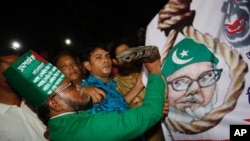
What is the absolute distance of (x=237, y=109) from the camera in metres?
2.38

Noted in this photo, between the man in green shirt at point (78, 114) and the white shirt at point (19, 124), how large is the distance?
51cm

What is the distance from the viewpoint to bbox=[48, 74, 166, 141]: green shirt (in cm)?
186

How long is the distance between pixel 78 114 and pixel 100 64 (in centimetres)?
77

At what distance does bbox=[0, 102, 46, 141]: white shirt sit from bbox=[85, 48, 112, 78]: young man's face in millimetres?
585

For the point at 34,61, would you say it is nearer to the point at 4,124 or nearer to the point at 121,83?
the point at 4,124

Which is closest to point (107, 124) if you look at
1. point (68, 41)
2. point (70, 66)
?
point (70, 66)

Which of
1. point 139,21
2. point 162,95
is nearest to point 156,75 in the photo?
point 162,95

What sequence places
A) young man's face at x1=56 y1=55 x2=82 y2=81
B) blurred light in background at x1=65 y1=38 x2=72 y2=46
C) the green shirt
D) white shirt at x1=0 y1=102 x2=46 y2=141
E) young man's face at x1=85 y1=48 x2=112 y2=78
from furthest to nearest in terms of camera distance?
blurred light in background at x1=65 y1=38 x2=72 y2=46 → young man's face at x1=56 y1=55 x2=82 y2=81 → young man's face at x1=85 y1=48 x2=112 y2=78 → white shirt at x1=0 y1=102 x2=46 y2=141 → the green shirt

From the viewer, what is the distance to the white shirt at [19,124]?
237 cm

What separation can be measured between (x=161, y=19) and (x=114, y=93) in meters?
0.78

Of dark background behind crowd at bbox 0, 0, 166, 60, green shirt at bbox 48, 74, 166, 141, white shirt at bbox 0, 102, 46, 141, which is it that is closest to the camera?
green shirt at bbox 48, 74, 166, 141

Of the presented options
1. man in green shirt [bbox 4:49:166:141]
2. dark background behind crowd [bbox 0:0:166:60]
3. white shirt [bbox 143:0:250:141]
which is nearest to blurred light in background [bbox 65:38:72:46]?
dark background behind crowd [bbox 0:0:166:60]

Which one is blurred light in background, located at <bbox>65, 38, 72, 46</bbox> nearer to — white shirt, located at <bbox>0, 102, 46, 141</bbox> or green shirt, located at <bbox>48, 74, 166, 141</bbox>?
white shirt, located at <bbox>0, 102, 46, 141</bbox>

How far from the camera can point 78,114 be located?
197 centimetres
